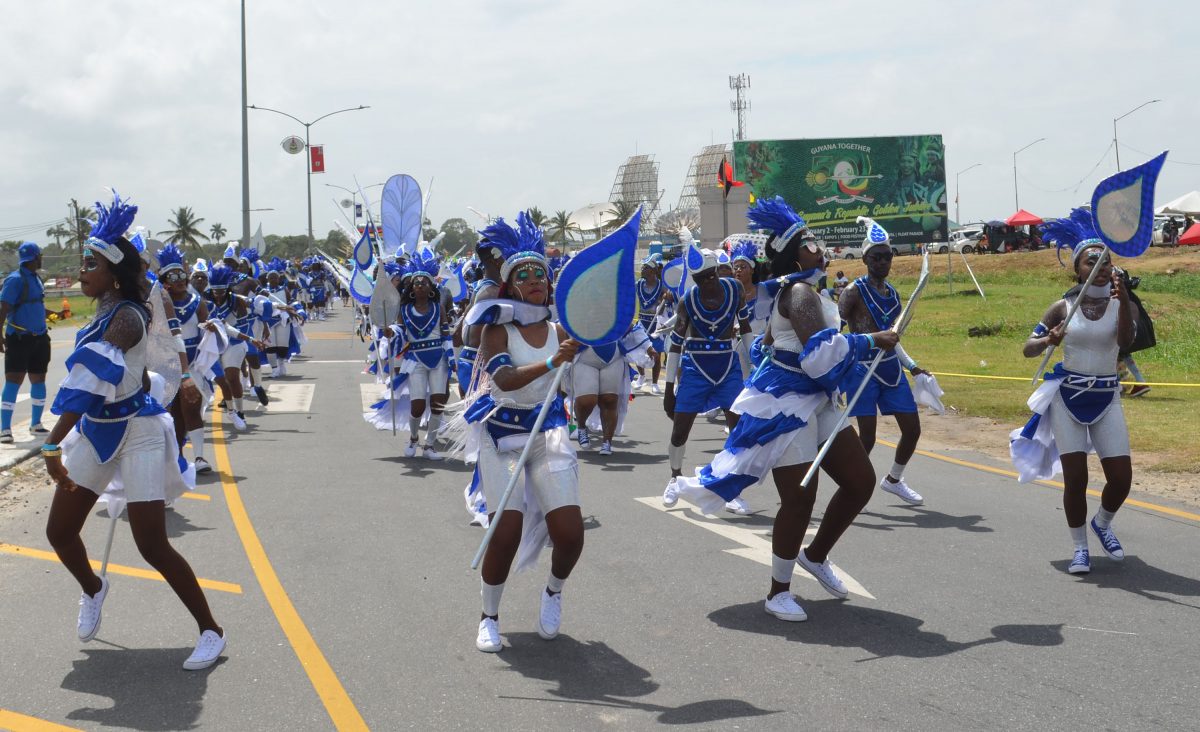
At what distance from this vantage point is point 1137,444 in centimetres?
1154

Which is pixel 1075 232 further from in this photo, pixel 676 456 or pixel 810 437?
pixel 676 456

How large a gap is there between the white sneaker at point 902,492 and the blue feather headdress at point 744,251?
10.2ft

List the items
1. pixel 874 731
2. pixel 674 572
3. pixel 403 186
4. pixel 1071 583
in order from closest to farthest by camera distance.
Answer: pixel 874 731, pixel 1071 583, pixel 674 572, pixel 403 186

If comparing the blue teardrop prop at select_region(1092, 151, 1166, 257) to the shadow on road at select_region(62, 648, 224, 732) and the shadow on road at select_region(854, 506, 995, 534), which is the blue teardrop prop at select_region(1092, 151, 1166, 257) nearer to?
the shadow on road at select_region(854, 506, 995, 534)

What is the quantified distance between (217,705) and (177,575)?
0.74 m

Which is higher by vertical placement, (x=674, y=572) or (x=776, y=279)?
(x=776, y=279)

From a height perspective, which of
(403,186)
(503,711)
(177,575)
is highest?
(403,186)

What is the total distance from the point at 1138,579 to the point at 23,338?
11308mm

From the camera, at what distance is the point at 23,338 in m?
12.8

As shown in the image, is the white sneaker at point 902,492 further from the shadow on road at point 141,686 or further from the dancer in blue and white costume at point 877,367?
the shadow on road at point 141,686

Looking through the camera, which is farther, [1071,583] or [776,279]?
[1071,583]

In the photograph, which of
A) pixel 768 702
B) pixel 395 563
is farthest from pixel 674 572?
pixel 768 702

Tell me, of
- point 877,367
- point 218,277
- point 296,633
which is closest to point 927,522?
point 877,367

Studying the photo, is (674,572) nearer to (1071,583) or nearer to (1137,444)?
(1071,583)
